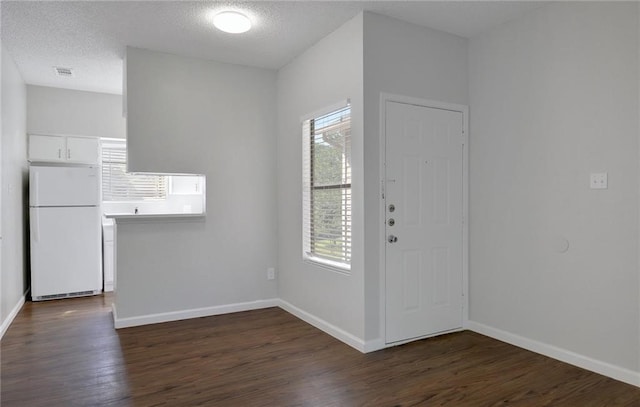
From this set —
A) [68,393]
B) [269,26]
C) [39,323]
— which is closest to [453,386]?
[68,393]

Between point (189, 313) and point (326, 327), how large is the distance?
1474 millimetres

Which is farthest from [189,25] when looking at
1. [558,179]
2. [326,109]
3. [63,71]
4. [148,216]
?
[558,179]

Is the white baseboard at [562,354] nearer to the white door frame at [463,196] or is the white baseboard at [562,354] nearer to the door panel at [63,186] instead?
the white door frame at [463,196]

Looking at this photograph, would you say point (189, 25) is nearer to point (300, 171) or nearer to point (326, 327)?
point (300, 171)

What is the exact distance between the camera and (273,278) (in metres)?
4.54

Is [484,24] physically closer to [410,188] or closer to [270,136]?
[410,188]

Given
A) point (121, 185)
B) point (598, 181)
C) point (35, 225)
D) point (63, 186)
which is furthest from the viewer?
point (121, 185)

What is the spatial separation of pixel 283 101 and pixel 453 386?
3186 millimetres

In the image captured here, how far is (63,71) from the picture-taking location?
4.47 m

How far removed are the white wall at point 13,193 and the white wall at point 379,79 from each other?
Result: 10.6 ft

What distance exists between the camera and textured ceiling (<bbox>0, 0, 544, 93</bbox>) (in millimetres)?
3014

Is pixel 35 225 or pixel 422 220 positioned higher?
pixel 422 220

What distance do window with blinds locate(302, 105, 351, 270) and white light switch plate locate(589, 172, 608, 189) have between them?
5.66 ft

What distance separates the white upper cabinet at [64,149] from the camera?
16.3 feet
